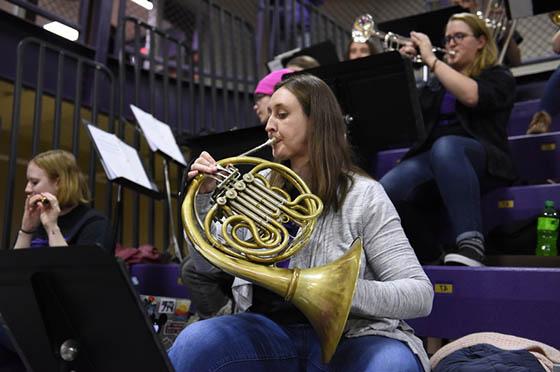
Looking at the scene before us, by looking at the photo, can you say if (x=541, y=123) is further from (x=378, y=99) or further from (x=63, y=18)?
(x=63, y=18)

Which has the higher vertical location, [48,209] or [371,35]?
[371,35]

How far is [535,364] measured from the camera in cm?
133

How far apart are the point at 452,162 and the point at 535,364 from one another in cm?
106

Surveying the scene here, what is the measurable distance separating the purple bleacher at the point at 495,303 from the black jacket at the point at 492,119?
0.63 metres

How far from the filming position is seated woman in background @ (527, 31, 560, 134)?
2967mm

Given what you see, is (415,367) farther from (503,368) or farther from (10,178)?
(10,178)

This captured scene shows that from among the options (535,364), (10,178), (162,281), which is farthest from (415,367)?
(10,178)

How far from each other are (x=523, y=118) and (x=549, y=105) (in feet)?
1.23

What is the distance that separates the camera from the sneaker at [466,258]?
2061mm

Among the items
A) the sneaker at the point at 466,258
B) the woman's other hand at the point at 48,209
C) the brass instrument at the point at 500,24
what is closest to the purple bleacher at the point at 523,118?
the brass instrument at the point at 500,24

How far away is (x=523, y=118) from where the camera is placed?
11.3 feet

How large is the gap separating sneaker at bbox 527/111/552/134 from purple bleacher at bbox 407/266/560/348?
4.29 feet

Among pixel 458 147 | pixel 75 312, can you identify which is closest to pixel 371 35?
pixel 458 147

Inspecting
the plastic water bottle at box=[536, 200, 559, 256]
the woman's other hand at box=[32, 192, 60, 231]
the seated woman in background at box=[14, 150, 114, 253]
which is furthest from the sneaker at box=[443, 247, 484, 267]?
the woman's other hand at box=[32, 192, 60, 231]
